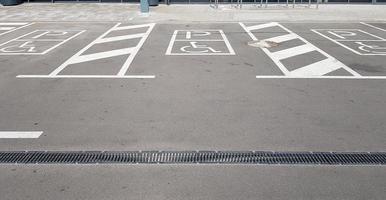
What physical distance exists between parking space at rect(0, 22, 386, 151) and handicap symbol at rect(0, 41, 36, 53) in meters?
0.03

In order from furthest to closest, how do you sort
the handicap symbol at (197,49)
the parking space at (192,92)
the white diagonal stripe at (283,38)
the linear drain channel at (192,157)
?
the white diagonal stripe at (283,38), the handicap symbol at (197,49), the parking space at (192,92), the linear drain channel at (192,157)

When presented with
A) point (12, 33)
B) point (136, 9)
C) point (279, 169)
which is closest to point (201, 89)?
point (279, 169)

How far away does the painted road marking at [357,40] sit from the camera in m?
12.0

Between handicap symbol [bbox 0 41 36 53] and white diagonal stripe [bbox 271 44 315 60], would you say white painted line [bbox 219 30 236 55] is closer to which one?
white diagonal stripe [bbox 271 44 315 60]

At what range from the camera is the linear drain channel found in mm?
5414

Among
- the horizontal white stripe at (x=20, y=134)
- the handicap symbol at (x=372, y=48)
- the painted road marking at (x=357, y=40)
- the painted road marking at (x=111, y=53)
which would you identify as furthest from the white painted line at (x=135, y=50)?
the handicap symbol at (x=372, y=48)

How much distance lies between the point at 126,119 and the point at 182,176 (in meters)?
2.07

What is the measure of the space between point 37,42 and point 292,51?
735 centimetres

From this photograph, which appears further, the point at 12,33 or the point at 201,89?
the point at 12,33

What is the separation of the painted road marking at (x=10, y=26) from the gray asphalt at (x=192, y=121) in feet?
15.2

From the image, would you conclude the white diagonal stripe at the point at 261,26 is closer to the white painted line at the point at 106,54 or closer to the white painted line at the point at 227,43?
the white painted line at the point at 227,43

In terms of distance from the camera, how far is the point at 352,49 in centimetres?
1216

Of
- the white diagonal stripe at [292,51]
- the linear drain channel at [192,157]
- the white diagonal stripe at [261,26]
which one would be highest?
the white diagonal stripe at [261,26]

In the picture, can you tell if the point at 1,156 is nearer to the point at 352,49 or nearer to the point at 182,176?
the point at 182,176
